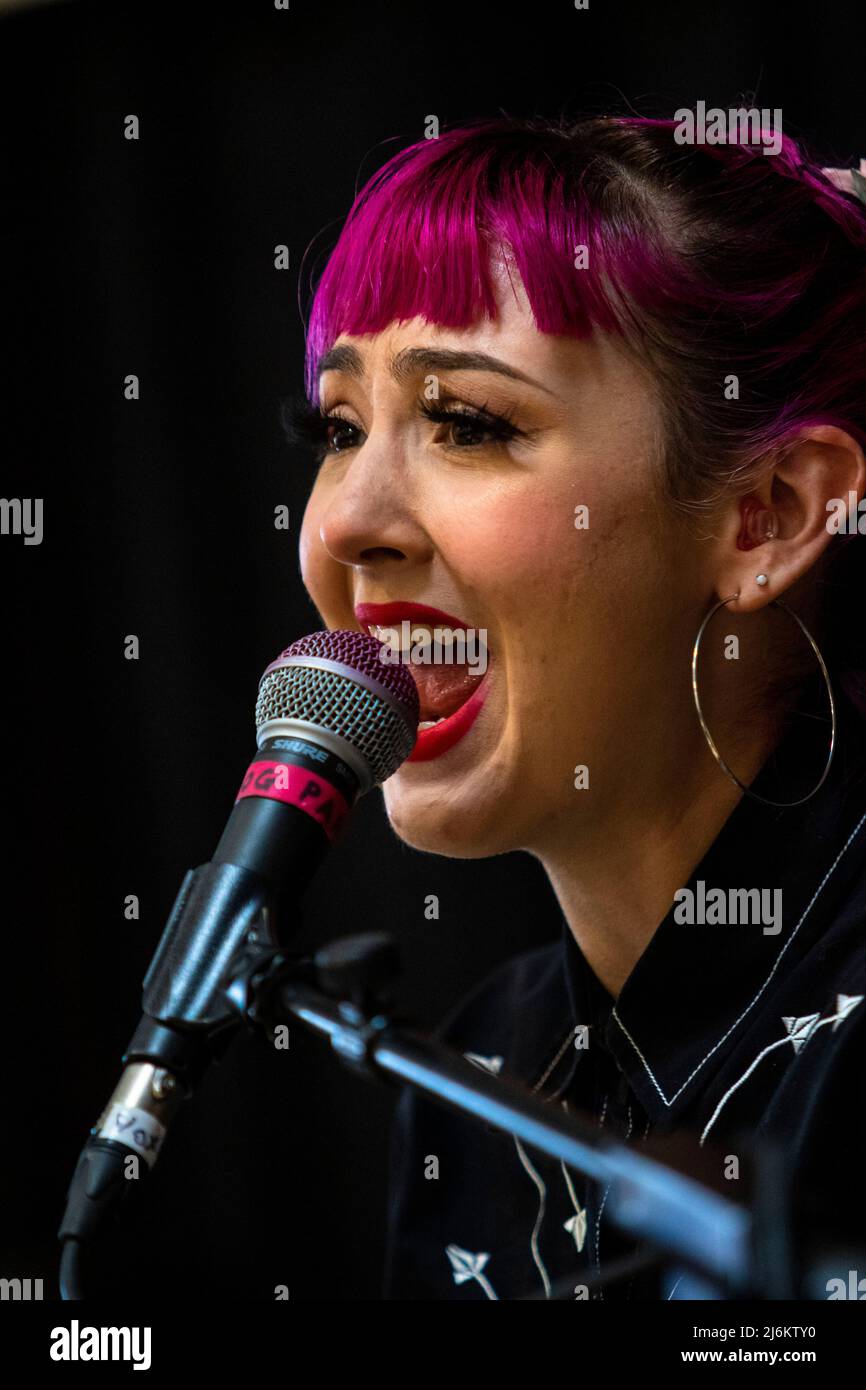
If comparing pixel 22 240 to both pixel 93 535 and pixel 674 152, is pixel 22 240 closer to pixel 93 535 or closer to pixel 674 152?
pixel 93 535

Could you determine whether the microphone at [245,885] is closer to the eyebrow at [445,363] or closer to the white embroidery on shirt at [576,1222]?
the eyebrow at [445,363]

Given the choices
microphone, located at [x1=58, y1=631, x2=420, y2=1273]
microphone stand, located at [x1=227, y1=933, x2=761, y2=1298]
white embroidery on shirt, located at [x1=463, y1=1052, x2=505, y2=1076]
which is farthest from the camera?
white embroidery on shirt, located at [x1=463, y1=1052, x2=505, y2=1076]

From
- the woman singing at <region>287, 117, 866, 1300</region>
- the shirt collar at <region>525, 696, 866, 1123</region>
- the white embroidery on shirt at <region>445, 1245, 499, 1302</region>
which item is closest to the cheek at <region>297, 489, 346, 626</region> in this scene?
the woman singing at <region>287, 117, 866, 1300</region>

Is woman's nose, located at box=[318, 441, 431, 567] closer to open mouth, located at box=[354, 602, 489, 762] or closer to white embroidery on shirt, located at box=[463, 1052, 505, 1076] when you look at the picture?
open mouth, located at box=[354, 602, 489, 762]

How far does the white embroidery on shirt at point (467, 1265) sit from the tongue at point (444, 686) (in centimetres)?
59

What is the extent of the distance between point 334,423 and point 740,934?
23.2 inches

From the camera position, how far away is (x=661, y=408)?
1.19 m

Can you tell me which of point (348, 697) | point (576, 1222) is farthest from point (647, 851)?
point (348, 697)

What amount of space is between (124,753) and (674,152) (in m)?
0.84

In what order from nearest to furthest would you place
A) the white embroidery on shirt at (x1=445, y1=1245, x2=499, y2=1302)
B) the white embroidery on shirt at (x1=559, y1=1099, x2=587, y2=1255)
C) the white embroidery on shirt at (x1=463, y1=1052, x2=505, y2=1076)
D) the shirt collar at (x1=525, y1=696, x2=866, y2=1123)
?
the shirt collar at (x1=525, y1=696, x2=866, y2=1123), the white embroidery on shirt at (x1=559, y1=1099, x2=587, y2=1255), the white embroidery on shirt at (x1=445, y1=1245, x2=499, y2=1302), the white embroidery on shirt at (x1=463, y1=1052, x2=505, y2=1076)

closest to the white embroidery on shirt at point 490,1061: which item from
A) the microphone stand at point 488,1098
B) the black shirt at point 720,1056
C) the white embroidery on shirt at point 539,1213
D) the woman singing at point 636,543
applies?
the black shirt at point 720,1056

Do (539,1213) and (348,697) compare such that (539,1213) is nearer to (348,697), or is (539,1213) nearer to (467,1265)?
(467,1265)

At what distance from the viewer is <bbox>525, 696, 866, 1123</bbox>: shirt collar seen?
1.15 meters

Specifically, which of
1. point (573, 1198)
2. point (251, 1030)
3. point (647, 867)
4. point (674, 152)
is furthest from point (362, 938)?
point (674, 152)
